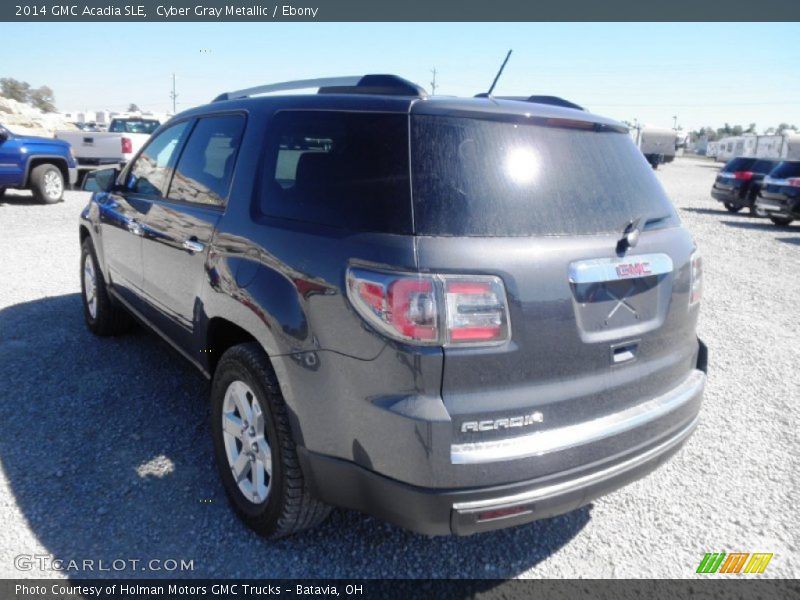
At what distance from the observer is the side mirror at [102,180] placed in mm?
4586

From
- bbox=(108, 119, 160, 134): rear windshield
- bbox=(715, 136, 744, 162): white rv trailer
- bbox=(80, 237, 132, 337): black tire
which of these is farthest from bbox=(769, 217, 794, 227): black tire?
bbox=(715, 136, 744, 162): white rv trailer

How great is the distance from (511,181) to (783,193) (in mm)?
15539

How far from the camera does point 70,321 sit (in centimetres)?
547

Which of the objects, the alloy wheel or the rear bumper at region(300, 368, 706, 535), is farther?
the alloy wheel

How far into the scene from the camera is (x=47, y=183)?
43.7ft

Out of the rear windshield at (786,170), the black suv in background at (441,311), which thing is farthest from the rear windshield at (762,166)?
the black suv in background at (441,311)

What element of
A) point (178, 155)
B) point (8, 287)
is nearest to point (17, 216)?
point (8, 287)

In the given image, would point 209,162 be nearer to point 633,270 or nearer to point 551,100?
point 551,100

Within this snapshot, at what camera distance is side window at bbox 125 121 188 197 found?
3.74 meters

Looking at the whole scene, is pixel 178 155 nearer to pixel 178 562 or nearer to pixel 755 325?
pixel 178 562

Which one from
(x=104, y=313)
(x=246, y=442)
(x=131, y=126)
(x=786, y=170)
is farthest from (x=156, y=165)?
(x=131, y=126)

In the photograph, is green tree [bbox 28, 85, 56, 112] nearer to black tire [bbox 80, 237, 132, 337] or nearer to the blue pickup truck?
the blue pickup truck

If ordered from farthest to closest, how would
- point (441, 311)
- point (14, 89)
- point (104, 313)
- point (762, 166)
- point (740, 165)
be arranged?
point (14, 89), point (740, 165), point (762, 166), point (104, 313), point (441, 311)

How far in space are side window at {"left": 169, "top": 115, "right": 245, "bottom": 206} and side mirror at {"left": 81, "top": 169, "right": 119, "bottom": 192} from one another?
51.3 inches
